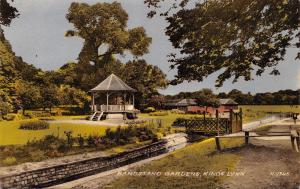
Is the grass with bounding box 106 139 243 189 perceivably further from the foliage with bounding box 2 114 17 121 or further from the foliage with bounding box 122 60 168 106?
the foliage with bounding box 2 114 17 121

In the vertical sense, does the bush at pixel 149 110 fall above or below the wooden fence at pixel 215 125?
above

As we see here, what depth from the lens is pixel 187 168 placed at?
18.7 m

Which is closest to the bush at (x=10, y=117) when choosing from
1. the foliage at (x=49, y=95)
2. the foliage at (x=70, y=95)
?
the foliage at (x=49, y=95)

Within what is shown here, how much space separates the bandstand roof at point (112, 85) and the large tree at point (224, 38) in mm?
21246

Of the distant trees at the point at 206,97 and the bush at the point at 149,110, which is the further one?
the bush at the point at 149,110

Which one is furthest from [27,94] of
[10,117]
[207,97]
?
[207,97]

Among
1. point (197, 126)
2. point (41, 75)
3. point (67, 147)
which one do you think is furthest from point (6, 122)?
point (197, 126)

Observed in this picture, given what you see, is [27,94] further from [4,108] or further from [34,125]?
[34,125]

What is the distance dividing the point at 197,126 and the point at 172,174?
18.7 meters

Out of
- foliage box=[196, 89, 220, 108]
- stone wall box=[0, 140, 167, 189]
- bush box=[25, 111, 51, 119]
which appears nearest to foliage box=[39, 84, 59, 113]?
bush box=[25, 111, 51, 119]

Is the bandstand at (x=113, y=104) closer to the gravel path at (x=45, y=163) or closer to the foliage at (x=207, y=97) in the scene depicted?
the foliage at (x=207, y=97)

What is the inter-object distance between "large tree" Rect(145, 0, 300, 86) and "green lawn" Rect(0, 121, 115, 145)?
46.4 feet

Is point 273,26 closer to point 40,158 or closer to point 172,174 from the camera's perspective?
point 172,174

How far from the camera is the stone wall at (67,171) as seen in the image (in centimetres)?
1744
